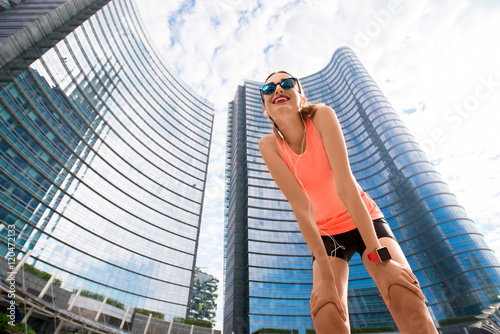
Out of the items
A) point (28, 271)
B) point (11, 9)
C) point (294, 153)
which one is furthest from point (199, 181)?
point (294, 153)

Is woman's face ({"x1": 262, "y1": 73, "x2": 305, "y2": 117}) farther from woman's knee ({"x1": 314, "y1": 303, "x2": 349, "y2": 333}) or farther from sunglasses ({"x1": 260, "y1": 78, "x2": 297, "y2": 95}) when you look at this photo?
woman's knee ({"x1": 314, "y1": 303, "x2": 349, "y2": 333})

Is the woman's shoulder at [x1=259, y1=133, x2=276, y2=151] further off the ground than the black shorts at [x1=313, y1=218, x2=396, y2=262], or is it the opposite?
the woman's shoulder at [x1=259, y1=133, x2=276, y2=151]

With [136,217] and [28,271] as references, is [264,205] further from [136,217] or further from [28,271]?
[28,271]

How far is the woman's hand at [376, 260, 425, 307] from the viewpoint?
133cm

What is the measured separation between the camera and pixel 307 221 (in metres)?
1.85

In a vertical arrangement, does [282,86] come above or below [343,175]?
above

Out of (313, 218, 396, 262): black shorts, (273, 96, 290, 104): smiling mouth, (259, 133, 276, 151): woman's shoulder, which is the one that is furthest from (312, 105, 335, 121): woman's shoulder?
(313, 218, 396, 262): black shorts

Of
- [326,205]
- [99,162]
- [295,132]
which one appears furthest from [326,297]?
[99,162]

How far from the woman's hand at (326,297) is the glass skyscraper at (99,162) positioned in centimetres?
2459

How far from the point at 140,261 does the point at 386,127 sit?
62774 mm

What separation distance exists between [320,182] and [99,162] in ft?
155

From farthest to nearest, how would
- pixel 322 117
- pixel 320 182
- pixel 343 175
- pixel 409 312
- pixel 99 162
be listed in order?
pixel 99 162 → pixel 320 182 → pixel 322 117 → pixel 343 175 → pixel 409 312

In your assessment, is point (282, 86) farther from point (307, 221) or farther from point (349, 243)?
point (349, 243)

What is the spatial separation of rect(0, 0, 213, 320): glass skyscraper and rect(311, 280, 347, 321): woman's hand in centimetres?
2459
